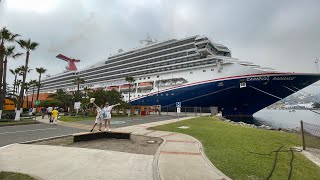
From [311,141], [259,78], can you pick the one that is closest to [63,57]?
[259,78]

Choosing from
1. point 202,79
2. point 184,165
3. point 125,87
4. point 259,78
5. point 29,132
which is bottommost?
point 184,165

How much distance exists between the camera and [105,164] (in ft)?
18.7

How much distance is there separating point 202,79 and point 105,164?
1368 inches

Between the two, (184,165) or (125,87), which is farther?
(125,87)

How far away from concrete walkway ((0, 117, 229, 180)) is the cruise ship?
30828 millimetres

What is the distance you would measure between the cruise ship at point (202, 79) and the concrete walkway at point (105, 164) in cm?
3083

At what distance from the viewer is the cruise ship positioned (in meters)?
34.7

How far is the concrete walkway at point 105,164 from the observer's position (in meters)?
4.82

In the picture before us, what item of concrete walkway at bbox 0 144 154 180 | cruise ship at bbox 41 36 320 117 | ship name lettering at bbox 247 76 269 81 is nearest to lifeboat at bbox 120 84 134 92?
cruise ship at bbox 41 36 320 117

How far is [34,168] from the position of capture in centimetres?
518

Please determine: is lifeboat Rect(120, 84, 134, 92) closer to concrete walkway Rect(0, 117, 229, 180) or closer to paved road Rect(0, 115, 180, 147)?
paved road Rect(0, 115, 180, 147)

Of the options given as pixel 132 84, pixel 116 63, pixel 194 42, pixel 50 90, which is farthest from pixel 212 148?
pixel 50 90

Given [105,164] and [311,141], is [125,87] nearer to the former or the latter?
[311,141]

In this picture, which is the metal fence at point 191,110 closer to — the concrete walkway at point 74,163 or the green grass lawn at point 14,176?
the concrete walkway at point 74,163
